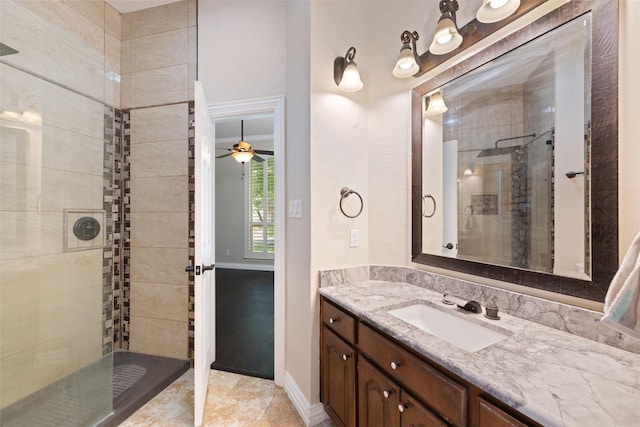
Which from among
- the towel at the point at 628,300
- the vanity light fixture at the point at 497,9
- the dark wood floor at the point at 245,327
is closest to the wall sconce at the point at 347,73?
the vanity light fixture at the point at 497,9

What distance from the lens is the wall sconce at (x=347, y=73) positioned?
1.56 metres

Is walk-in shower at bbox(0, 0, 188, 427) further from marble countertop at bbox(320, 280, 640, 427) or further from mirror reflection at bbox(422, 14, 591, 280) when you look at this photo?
mirror reflection at bbox(422, 14, 591, 280)

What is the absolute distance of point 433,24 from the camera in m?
1.50

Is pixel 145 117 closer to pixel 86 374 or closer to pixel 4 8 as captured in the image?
pixel 4 8

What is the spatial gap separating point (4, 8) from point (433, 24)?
2.46 m

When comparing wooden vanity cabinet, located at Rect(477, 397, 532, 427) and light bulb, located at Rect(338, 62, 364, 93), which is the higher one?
light bulb, located at Rect(338, 62, 364, 93)

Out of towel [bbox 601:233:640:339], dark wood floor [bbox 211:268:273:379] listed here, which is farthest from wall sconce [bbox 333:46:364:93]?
dark wood floor [bbox 211:268:273:379]

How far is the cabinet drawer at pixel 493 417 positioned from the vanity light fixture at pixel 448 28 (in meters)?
1.51

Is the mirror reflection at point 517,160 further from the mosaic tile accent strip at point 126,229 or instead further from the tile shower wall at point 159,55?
the mosaic tile accent strip at point 126,229

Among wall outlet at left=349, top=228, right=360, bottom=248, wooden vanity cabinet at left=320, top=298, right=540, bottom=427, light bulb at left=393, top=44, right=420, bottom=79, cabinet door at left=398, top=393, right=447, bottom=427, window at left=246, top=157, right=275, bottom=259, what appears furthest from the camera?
window at left=246, top=157, right=275, bottom=259

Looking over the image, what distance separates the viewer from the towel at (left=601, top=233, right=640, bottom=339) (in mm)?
551

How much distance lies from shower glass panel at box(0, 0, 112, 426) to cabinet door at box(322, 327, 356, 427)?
1.41 meters

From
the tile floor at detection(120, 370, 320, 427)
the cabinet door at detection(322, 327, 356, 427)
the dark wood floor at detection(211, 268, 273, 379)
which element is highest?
the cabinet door at detection(322, 327, 356, 427)

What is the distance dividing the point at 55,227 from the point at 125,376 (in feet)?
4.05
